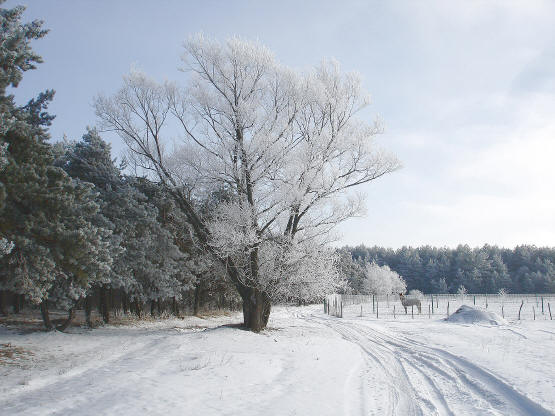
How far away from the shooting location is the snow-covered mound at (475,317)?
21.7m

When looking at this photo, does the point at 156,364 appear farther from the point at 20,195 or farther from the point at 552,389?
the point at 552,389

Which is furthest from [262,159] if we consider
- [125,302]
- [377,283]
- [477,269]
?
[477,269]

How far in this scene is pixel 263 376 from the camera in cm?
815

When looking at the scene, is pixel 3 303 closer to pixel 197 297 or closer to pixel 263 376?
pixel 197 297

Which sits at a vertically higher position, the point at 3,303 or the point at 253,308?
the point at 253,308

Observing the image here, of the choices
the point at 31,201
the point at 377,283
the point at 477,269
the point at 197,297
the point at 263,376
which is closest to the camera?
the point at 263,376

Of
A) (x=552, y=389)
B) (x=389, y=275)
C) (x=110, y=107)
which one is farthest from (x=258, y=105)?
(x=389, y=275)

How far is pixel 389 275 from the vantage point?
9194 cm

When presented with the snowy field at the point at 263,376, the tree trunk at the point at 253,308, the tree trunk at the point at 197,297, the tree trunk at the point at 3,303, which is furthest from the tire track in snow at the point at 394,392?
the tree trunk at the point at 3,303

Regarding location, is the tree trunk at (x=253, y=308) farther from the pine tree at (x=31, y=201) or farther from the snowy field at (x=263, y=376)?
the pine tree at (x=31, y=201)

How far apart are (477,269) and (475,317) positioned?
3475 inches

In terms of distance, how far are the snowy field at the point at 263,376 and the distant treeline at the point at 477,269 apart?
79091 mm

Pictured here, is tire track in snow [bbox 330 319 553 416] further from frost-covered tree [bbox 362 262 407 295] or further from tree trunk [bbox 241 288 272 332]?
frost-covered tree [bbox 362 262 407 295]

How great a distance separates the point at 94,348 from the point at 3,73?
7.75 m
